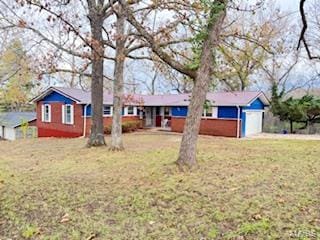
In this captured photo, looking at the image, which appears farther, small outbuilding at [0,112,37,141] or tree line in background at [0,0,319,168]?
small outbuilding at [0,112,37,141]

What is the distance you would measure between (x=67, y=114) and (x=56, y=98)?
1.79 m

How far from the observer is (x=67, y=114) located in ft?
82.1

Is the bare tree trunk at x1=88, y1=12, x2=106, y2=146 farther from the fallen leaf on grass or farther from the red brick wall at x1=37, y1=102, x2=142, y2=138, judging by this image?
the fallen leaf on grass

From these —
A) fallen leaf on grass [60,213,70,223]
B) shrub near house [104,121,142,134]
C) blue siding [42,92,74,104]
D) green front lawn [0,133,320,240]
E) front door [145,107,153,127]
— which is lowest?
fallen leaf on grass [60,213,70,223]

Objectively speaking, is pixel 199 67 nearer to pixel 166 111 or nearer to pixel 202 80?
pixel 202 80

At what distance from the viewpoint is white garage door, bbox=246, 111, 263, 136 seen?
23469 millimetres

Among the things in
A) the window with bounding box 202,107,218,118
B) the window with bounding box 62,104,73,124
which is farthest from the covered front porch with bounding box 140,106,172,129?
the window with bounding box 62,104,73,124

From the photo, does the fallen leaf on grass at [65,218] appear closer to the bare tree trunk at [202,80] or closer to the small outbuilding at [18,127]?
the bare tree trunk at [202,80]

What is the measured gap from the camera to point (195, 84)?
27.2 ft

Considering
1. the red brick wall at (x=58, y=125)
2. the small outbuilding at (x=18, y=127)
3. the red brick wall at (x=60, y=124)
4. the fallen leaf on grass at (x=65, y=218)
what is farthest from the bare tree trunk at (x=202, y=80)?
the small outbuilding at (x=18, y=127)

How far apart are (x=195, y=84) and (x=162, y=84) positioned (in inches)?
1249

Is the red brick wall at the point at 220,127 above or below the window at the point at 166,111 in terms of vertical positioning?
below

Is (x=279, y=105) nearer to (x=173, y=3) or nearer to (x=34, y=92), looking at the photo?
(x=173, y=3)

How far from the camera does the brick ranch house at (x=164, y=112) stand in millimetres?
22672
